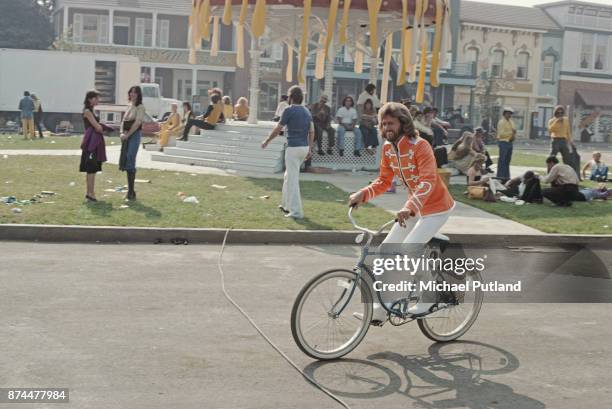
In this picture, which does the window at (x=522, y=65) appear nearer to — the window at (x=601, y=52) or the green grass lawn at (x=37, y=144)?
the window at (x=601, y=52)

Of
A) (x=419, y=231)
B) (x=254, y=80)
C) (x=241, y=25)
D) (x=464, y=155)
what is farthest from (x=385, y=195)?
(x=419, y=231)

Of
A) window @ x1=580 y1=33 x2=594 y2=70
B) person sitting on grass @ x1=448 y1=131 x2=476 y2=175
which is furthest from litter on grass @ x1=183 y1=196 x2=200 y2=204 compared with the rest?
window @ x1=580 y1=33 x2=594 y2=70

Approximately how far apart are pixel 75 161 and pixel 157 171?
269 centimetres

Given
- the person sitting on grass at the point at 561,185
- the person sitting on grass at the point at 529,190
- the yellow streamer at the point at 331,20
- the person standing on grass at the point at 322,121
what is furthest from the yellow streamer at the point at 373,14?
the person sitting on grass at the point at 561,185

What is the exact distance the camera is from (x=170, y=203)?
1408cm

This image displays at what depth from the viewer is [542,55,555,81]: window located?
63.7 metres

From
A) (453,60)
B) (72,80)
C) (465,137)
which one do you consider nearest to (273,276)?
(465,137)

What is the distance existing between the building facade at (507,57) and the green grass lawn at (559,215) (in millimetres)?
43297

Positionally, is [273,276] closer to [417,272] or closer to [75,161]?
[417,272]

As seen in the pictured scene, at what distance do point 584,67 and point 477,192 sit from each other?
52.0m

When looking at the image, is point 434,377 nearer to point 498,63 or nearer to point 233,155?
point 233,155

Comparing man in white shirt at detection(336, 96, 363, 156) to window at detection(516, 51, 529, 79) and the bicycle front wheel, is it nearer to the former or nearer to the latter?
the bicycle front wheel

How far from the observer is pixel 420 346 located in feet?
22.4

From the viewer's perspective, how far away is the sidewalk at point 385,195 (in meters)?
13.2
